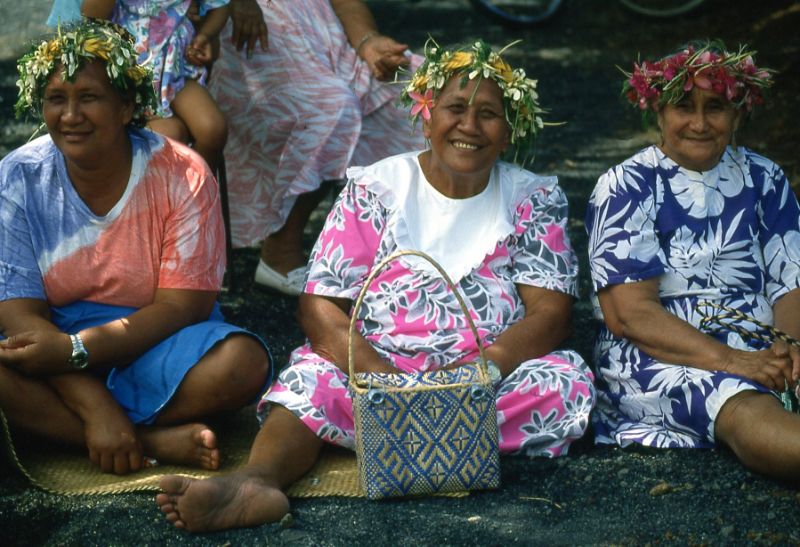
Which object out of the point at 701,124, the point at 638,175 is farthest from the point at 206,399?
the point at 701,124

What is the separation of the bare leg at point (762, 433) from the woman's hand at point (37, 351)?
79.7 inches

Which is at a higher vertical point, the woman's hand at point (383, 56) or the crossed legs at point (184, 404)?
the woman's hand at point (383, 56)

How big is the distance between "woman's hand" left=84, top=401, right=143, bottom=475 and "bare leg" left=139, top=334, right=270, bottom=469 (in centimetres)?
9

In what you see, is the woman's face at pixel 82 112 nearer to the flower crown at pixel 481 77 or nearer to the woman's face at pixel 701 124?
the flower crown at pixel 481 77

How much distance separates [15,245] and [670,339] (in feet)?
6.89

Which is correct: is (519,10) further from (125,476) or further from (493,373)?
(125,476)

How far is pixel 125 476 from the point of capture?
11.8 ft

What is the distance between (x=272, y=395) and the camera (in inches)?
144

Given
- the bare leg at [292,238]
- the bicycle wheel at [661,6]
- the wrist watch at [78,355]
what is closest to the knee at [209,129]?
the bare leg at [292,238]

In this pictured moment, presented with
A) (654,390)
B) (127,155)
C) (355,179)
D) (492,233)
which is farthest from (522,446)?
(127,155)

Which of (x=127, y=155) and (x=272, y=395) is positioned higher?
(x=127, y=155)

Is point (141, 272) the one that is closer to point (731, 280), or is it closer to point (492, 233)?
point (492, 233)

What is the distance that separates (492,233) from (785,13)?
248 inches

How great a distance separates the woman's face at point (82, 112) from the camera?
3.63m
